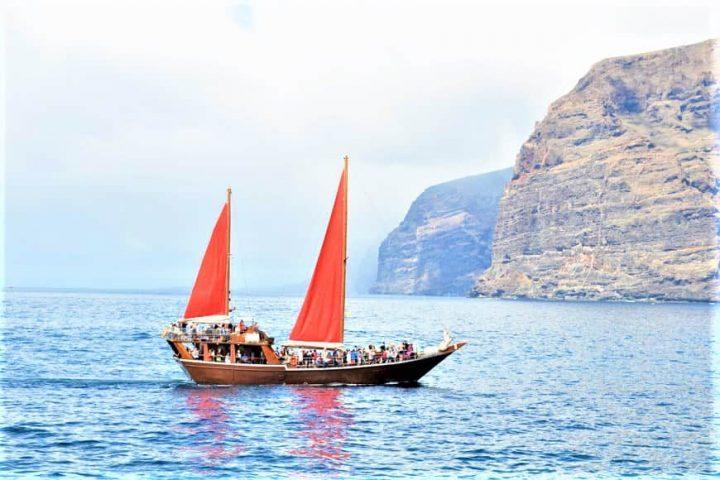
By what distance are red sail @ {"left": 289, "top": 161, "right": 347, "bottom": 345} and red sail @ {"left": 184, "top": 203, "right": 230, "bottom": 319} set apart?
531 cm

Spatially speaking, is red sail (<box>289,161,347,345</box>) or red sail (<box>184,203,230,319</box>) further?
red sail (<box>184,203,230,319</box>)

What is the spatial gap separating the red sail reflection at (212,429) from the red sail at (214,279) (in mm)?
5870

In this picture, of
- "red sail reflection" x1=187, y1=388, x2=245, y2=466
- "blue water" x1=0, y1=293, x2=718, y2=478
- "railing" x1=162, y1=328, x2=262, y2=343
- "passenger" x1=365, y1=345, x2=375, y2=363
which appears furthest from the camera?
"passenger" x1=365, y1=345, x2=375, y2=363

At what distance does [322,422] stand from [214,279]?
662 inches

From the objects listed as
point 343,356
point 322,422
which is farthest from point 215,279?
point 322,422

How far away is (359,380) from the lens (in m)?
52.5

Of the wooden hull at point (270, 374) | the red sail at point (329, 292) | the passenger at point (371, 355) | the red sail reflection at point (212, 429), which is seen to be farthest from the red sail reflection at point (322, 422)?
the red sail at point (329, 292)

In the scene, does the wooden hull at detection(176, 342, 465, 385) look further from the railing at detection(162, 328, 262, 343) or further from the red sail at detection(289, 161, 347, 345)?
the red sail at detection(289, 161, 347, 345)

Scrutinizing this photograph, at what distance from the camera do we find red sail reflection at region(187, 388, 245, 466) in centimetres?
3354

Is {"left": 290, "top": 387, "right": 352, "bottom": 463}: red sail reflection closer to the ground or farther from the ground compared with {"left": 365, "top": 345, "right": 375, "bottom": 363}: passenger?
closer to the ground

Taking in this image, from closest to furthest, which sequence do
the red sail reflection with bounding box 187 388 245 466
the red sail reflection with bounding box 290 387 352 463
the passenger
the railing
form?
the red sail reflection with bounding box 187 388 245 466 → the red sail reflection with bounding box 290 387 352 463 → the railing → the passenger

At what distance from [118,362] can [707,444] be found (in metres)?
43.9

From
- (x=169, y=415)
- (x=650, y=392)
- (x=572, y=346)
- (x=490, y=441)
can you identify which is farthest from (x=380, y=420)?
(x=572, y=346)

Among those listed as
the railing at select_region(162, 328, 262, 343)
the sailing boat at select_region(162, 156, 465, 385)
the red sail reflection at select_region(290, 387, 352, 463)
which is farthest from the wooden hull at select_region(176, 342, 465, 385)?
the railing at select_region(162, 328, 262, 343)
